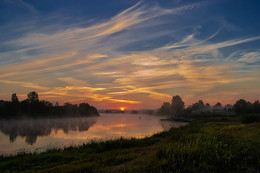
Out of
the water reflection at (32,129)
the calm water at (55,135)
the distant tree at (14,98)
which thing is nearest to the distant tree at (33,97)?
the distant tree at (14,98)

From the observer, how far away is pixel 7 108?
332ft

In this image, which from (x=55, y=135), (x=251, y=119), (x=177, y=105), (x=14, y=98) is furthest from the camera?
(x=177, y=105)

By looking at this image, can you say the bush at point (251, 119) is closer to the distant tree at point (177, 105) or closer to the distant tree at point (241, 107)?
the distant tree at point (241, 107)

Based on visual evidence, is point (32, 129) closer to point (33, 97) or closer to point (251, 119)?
point (251, 119)

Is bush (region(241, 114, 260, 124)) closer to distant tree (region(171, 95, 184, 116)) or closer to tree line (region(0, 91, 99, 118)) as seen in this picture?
tree line (region(0, 91, 99, 118))

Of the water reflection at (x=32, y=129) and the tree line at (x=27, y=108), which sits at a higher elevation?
the tree line at (x=27, y=108)

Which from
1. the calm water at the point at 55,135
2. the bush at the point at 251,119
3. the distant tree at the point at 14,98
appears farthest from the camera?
the distant tree at the point at 14,98

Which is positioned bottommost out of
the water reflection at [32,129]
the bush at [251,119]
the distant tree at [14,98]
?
the water reflection at [32,129]

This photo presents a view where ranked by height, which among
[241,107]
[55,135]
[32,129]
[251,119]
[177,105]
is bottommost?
[32,129]

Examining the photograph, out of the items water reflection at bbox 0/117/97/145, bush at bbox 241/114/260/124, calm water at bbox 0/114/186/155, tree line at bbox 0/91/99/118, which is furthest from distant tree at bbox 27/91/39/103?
bush at bbox 241/114/260/124

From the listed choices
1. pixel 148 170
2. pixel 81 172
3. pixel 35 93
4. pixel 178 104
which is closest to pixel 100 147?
pixel 81 172

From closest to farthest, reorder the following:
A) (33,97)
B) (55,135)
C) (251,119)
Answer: (251,119)
(55,135)
(33,97)

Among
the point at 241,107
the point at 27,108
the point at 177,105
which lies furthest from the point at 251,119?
the point at 177,105

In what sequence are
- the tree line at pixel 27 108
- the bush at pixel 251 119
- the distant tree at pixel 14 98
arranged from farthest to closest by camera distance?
the distant tree at pixel 14 98 → the tree line at pixel 27 108 → the bush at pixel 251 119
